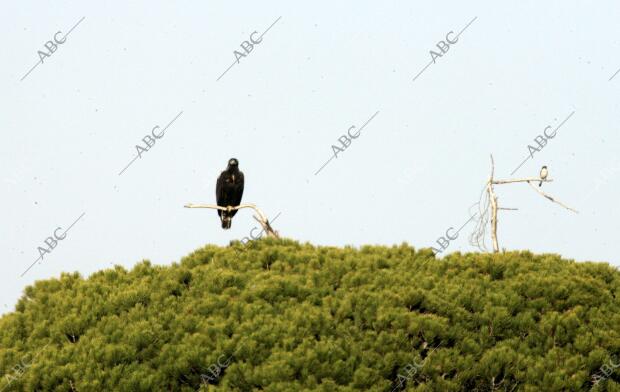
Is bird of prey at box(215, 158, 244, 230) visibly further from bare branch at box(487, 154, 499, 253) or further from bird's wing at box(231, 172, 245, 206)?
bare branch at box(487, 154, 499, 253)

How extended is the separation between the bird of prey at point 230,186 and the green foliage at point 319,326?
364 cm

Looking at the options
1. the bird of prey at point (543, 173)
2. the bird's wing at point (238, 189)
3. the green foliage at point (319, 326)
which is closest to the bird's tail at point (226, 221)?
the bird's wing at point (238, 189)

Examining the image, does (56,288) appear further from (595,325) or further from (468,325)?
(595,325)

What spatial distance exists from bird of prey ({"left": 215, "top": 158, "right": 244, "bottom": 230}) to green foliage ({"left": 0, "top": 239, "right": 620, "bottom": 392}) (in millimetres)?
3638

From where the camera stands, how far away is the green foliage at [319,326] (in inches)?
316

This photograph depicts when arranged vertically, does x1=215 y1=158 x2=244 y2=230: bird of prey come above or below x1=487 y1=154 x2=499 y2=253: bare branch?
above

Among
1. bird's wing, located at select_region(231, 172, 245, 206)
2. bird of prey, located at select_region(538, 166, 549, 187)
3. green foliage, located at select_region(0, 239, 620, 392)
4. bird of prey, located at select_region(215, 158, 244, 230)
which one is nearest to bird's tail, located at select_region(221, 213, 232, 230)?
bird of prey, located at select_region(215, 158, 244, 230)

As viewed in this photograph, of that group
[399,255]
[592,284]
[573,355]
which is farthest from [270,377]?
[592,284]

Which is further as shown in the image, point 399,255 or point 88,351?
point 399,255

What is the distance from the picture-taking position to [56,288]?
382 inches

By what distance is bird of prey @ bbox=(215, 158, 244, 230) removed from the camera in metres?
13.3

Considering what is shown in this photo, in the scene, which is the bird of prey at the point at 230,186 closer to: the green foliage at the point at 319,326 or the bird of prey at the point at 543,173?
the green foliage at the point at 319,326

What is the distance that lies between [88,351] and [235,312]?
62.2 inches

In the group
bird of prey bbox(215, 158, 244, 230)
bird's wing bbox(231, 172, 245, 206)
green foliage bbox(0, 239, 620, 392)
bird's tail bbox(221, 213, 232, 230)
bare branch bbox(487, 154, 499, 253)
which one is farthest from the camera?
bird's tail bbox(221, 213, 232, 230)
